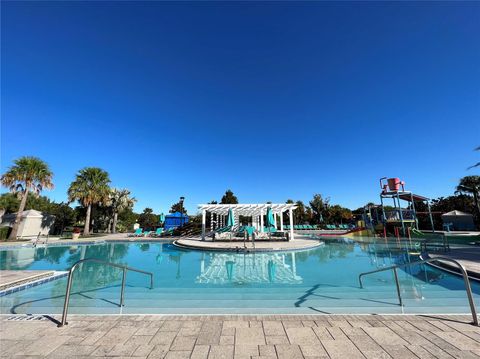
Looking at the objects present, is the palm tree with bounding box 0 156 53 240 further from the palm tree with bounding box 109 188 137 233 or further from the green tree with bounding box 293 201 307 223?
the green tree with bounding box 293 201 307 223

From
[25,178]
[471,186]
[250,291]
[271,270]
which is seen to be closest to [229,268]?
[271,270]

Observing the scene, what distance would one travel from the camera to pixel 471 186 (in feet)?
96.9

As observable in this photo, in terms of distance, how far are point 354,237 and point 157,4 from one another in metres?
24.1

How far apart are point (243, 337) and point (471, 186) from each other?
42.2m

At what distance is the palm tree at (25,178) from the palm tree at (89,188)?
293cm

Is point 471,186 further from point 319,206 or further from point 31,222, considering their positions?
point 31,222

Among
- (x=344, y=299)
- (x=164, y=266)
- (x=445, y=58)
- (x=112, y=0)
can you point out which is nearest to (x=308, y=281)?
(x=344, y=299)

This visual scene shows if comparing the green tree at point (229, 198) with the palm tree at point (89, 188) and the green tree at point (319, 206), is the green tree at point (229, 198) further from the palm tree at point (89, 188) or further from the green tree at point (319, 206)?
the palm tree at point (89, 188)

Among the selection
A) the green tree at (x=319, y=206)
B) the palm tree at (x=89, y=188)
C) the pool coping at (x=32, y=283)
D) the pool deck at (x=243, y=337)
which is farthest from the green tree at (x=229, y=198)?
the pool deck at (x=243, y=337)

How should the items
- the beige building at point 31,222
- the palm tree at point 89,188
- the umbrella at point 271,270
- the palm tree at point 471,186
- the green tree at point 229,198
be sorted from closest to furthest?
1. the umbrella at point 271,270
2. the beige building at point 31,222
3. the palm tree at point 89,188
4. the palm tree at point 471,186
5. the green tree at point 229,198

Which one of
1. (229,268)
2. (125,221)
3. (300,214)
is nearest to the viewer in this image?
(229,268)

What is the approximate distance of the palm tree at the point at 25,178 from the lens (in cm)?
1786

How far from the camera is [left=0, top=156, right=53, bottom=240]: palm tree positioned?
17859mm

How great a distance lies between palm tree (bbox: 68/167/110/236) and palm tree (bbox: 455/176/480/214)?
156 feet
